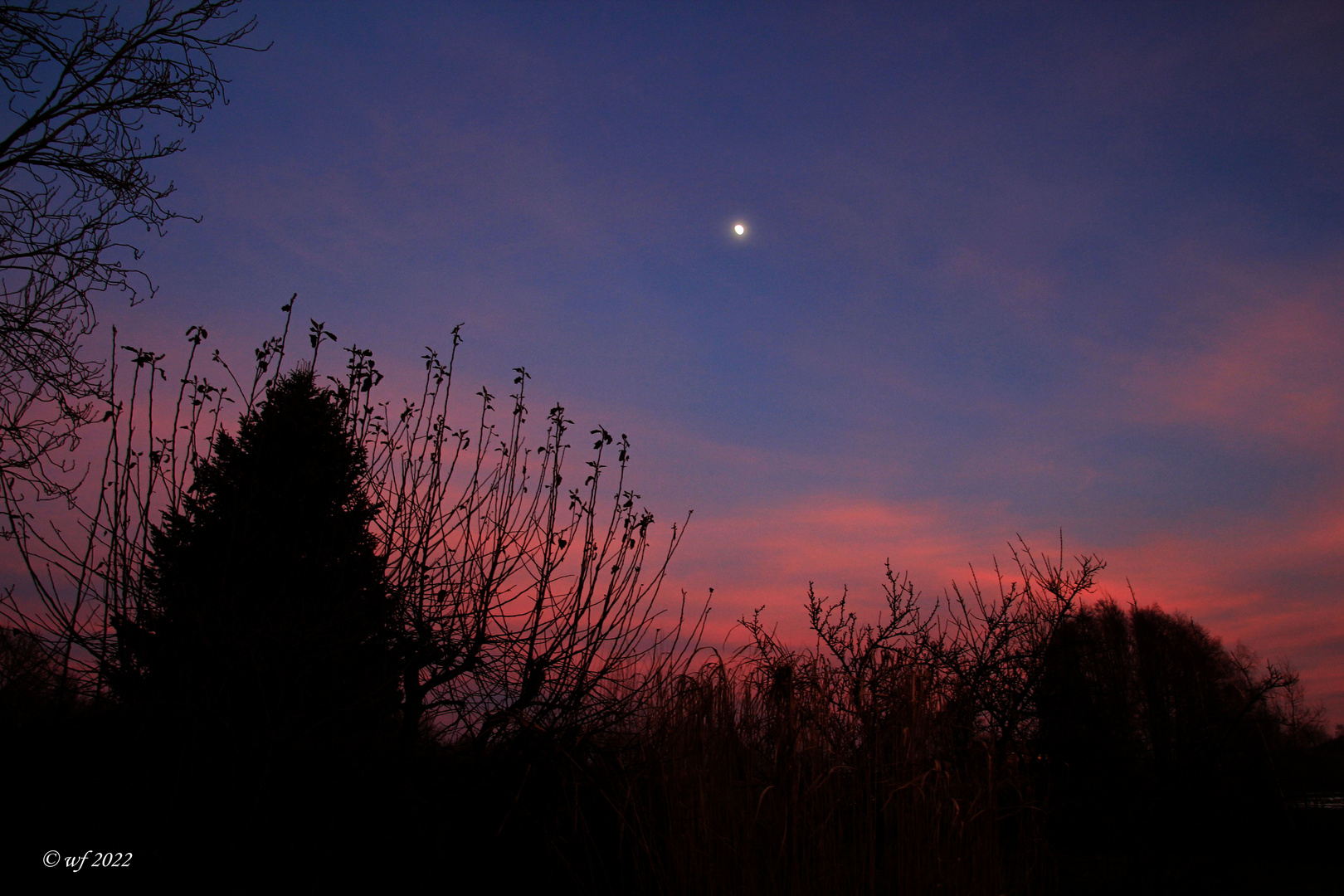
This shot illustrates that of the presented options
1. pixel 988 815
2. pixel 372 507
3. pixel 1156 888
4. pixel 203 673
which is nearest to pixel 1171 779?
pixel 1156 888

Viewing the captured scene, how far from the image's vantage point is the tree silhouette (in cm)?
300

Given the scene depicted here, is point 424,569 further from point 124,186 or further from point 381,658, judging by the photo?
point 124,186

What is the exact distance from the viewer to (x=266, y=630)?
310 centimetres

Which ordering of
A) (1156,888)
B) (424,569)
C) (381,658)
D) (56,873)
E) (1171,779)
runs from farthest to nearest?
(1171,779)
(1156,888)
(424,569)
(381,658)
(56,873)

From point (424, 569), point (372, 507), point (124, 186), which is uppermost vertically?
point (124, 186)

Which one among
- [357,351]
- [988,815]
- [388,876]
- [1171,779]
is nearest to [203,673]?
[388,876]

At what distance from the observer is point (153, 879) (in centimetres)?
309

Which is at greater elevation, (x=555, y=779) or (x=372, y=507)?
(x=372, y=507)

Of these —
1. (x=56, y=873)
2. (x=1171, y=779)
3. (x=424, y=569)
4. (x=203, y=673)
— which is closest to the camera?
(x=56, y=873)

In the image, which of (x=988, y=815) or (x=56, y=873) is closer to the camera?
(x=56, y=873)

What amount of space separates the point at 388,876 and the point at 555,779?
908 millimetres

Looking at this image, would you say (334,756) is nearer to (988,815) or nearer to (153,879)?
(153,879)

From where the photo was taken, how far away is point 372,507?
389 centimetres

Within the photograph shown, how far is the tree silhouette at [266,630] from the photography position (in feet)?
9.83
